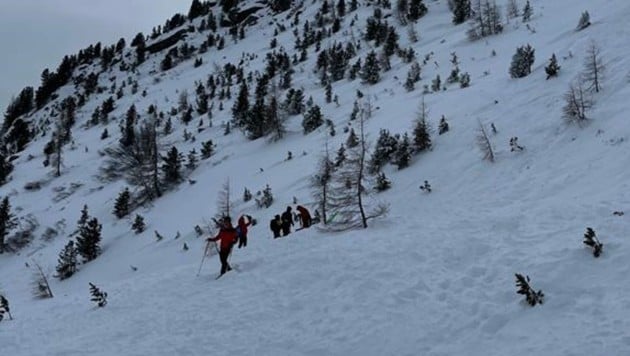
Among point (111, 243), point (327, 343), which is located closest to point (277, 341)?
point (327, 343)

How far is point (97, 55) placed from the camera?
99438mm

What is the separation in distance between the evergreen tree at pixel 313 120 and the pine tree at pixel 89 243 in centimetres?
1454

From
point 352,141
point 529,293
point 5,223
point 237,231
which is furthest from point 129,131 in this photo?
point 529,293

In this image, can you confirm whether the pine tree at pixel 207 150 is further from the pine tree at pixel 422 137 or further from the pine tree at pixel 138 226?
the pine tree at pixel 422 137

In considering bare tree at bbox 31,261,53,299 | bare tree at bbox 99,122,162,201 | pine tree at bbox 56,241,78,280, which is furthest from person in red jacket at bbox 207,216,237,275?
bare tree at bbox 99,122,162,201

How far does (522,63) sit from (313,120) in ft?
51.2

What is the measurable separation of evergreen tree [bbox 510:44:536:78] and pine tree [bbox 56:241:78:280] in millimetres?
24884

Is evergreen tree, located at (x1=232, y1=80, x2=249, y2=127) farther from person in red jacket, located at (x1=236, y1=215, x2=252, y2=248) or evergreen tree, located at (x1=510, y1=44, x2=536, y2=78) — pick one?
person in red jacket, located at (x1=236, y1=215, x2=252, y2=248)

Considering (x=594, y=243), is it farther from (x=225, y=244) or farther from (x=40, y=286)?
(x=40, y=286)

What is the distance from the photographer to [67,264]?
3209cm

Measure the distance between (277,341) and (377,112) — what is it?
24734 mm

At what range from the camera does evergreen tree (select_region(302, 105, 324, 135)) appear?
38.1 meters

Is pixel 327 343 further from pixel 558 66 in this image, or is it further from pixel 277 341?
pixel 558 66

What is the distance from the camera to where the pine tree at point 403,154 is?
78.2 feet
